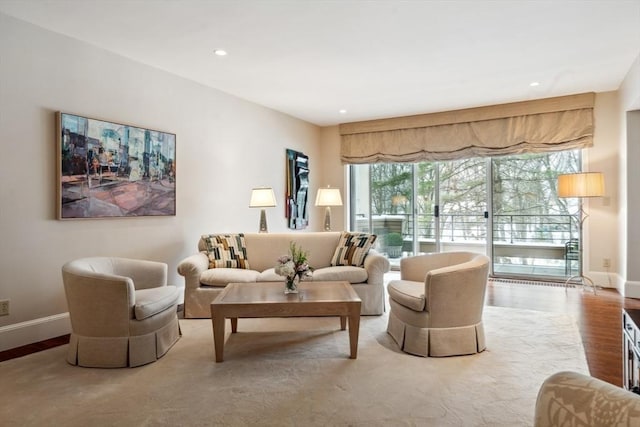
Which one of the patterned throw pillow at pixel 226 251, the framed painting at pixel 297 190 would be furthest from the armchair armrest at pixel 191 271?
the framed painting at pixel 297 190

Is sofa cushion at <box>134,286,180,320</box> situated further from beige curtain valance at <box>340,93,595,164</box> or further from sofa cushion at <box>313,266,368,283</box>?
beige curtain valance at <box>340,93,595,164</box>

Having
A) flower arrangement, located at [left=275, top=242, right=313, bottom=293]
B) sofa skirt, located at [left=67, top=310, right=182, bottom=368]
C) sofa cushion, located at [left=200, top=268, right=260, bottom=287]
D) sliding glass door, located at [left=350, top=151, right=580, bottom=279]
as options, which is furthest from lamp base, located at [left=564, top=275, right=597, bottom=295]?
sofa skirt, located at [left=67, top=310, right=182, bottom=368]

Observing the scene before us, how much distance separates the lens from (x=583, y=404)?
2.98 ft

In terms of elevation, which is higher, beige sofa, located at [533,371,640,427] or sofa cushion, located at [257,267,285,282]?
beige sofa, located at [533,371,640,427]

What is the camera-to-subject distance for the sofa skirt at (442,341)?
2.83 metres

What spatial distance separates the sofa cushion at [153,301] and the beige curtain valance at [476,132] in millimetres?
4549

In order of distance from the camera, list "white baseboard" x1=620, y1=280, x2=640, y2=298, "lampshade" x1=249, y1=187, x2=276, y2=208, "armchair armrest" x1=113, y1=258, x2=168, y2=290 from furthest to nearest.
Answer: "lampshade" x1=249, y1=187, x2=276, y2=208 < "white baseboard" x1=620, y1=280, x2=640, y2=298 < "armchair armrest" x1=113, y1=258, x2=168, y2=290

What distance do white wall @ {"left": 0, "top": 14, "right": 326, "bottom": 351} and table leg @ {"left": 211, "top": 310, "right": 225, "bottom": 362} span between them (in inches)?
64.6

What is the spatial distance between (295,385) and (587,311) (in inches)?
134

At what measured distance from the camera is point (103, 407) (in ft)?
6.97

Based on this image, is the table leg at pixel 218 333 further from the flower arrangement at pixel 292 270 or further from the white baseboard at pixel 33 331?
the white baseboard at pixel 33 331

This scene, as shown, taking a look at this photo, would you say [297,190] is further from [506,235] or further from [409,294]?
[409,294]

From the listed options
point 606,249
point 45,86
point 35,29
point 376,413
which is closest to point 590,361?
point 376,413

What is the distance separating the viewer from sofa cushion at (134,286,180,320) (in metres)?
2.72
